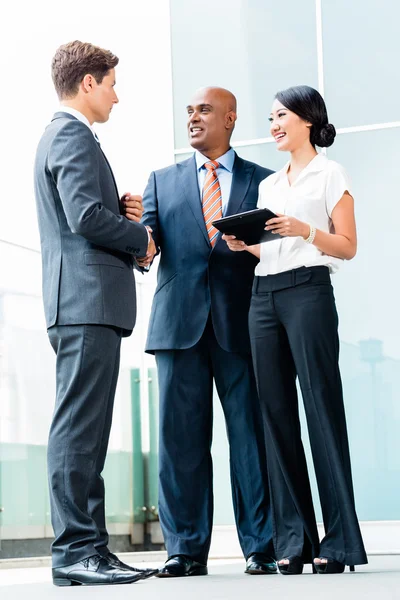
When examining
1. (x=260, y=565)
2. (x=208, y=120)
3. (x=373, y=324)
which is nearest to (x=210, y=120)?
(x=208, y=120)

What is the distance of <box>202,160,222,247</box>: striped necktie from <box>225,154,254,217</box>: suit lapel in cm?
6

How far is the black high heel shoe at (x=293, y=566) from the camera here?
3338 mm

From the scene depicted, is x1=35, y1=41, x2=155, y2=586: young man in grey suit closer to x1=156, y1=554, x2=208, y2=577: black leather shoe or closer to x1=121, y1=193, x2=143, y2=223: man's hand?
x1=121, y1=193, x2=143, y2=223: man's hand

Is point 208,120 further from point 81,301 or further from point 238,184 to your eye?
point 81,301

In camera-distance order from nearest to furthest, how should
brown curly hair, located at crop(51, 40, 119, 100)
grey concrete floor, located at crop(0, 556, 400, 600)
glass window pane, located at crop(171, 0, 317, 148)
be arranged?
grey concrete floor, located at crop(0, 556, 400, 600) → brown curly hair, located at crop(51, 40, 119, 100) → glass window pane, located at crop(171, 0, 317, 148)

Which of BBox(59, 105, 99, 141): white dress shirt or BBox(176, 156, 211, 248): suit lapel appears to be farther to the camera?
BBox(176, 156, 211, 248): suit lapel

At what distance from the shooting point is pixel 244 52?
6.29 metres

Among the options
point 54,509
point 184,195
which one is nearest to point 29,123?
point 184,195

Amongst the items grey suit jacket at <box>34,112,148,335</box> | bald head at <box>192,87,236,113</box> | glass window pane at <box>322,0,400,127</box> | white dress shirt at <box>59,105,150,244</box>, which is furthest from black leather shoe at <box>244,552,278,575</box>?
glass window pane at <box>322,0,400,127</box>

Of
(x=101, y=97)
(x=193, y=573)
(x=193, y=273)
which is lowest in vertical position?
(x=193, y=573)

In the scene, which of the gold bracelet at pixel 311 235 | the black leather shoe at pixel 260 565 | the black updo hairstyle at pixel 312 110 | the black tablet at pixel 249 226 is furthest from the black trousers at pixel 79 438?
the black updo hairstyle at pixel 312 110

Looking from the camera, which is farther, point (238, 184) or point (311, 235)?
point (238, 184)

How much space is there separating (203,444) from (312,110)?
134 cm

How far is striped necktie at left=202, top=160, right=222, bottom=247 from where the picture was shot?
3.77 metres
